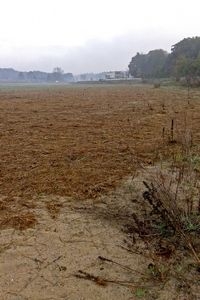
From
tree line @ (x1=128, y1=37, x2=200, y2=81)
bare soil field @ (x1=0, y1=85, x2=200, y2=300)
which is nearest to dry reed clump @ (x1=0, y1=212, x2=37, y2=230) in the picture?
bare soil field @ (x1=0, y1=85, x2=200, y2=300)

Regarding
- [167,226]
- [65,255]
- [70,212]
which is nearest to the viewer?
[65,255]

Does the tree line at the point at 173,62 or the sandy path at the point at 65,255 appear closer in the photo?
the sandy path at the point at 65,255

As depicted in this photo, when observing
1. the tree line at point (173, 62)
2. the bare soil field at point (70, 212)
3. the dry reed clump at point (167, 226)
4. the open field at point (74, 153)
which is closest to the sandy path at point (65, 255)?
the bare soil field at point (70, 212)

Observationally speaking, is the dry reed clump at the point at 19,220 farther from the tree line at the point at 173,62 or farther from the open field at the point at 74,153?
the tree line at the point at 173,62

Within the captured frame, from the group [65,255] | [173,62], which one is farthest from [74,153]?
[173,62]

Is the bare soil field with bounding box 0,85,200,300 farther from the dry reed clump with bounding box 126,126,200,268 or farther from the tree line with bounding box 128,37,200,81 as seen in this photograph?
the tree line with bounding box 128,37,200,81

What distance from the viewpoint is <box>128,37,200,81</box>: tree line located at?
48969 mm

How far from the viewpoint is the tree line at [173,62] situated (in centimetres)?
4897

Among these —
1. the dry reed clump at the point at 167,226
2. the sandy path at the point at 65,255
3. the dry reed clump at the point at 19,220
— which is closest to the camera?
the sandy path at the point at 65,255

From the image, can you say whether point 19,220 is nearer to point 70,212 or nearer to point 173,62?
point 70,212

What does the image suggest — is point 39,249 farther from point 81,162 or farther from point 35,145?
point 35,145

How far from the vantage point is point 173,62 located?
73.4 metres

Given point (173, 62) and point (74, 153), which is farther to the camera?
point (173, 62)

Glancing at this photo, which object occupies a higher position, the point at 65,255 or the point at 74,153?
the point at 74,153
